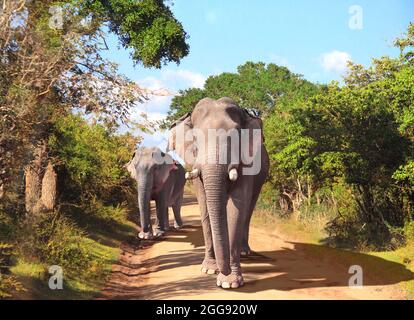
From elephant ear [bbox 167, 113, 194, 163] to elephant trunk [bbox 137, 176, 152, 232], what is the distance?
509 cm

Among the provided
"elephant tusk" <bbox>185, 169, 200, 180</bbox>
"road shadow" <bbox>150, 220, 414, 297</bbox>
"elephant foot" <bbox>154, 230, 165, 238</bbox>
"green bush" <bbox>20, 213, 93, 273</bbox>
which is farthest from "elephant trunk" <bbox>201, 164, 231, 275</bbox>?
"elephant foot" <bbox>154, 230, 165, 238</bbox>

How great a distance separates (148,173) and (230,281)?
7999 mm

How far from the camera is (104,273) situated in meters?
12.2

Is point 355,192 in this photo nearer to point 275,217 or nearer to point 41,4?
point 275,217

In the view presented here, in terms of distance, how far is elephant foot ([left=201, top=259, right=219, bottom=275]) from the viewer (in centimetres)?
1159

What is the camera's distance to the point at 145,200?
16750 mm

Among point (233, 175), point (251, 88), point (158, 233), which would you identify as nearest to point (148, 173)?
point (158, 233)

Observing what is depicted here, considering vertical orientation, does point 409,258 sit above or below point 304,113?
below

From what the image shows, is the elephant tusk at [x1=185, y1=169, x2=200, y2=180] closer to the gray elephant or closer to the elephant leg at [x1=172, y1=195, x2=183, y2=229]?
the gray elephant

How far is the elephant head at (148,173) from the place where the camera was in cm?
1678

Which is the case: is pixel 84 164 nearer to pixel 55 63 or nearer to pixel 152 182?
pixel 152 182

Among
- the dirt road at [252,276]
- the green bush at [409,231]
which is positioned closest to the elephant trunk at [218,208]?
the dirt road at [252,276]

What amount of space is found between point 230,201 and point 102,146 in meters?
15.0
